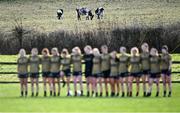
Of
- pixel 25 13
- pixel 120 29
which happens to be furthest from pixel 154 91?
pixel 25 13

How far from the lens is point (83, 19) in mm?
89125

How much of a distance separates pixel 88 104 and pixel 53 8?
216ft

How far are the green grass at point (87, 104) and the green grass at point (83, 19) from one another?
3856cm

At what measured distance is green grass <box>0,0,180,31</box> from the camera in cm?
8075

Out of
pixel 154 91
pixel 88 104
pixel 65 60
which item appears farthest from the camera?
pixel 154 91

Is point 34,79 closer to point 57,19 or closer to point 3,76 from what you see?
point 3,76

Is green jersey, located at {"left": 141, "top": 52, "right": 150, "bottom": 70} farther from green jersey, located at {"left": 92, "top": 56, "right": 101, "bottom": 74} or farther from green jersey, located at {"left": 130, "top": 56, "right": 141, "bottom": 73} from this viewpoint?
green jersey, located at {"left": 92, "top": 56, "right": 101, "bottom": 74}

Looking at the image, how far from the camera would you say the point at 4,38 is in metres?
73.2

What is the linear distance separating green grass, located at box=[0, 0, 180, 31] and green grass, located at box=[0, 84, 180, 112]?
127 feet

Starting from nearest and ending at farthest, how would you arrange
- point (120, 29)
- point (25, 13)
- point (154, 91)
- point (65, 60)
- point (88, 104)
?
point (88, 104) < point (65, 60) < point (154, 91) < point (120, 29) < point (25, 13)

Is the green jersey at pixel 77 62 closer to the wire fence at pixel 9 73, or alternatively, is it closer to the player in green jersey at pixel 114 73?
the player in green jersey at pixel 114 73

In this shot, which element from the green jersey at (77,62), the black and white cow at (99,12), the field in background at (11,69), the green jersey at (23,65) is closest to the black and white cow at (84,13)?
the black and white cow at (99,12)

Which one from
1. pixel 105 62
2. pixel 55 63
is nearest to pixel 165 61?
pixel 105 62

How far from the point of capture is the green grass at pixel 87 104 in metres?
33.4
